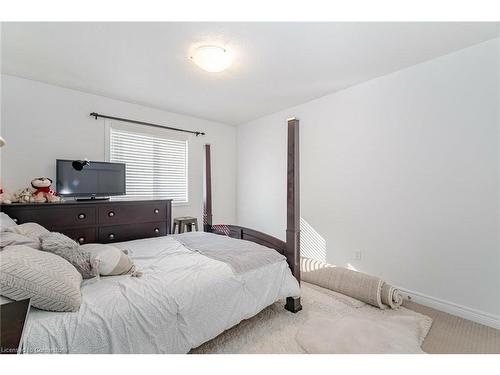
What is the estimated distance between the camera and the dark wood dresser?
2266 millimetres

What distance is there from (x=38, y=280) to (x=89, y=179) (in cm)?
224

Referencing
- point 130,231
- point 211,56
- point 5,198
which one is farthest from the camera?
point 130,231

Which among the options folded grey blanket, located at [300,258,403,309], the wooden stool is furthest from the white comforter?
the wooden stool

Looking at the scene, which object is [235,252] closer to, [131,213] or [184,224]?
[131,213]

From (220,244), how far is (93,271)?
103cm

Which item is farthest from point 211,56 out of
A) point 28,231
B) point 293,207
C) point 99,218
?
point 99,218

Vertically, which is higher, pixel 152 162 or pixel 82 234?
pixel 152 162

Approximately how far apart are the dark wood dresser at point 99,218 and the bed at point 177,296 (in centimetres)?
56

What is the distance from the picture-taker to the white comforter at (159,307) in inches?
40.7

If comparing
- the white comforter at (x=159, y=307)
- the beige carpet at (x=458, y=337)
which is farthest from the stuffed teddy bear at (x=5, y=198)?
the beige carpet at (x=458, y=337)

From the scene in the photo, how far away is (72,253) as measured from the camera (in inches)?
55.2

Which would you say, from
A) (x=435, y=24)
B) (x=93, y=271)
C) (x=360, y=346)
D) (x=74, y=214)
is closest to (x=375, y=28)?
(x=435, y=24)

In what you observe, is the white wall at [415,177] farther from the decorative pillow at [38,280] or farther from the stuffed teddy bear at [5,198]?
the stuffed teddy bear at [5,198]

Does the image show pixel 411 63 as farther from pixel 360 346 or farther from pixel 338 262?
pixel 360 346
